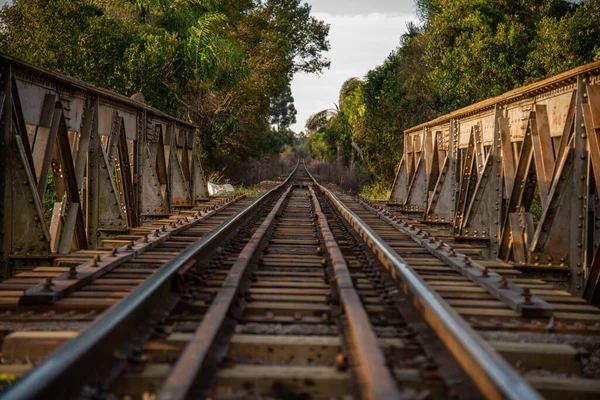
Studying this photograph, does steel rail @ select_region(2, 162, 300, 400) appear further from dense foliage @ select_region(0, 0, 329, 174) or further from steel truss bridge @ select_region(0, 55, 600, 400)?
dense foliage @ select_region(0, 0, 329, 174)

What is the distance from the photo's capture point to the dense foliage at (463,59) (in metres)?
15.8

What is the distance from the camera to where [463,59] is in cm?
1900

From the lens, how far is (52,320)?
3637 millimetres

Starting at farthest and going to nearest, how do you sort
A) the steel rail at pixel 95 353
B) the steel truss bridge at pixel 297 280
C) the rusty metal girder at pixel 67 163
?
the rusty metal girder at pixel 67 163 < the steel truss bridge at pixel 297 280 < the steel rail at pixel 95 353

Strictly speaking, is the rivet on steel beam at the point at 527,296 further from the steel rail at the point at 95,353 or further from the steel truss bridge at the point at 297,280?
the steel rail at the point at 95,353

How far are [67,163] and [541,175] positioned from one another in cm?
552

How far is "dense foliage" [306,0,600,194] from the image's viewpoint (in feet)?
51.8

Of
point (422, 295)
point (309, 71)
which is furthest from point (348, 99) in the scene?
point (422, 295)

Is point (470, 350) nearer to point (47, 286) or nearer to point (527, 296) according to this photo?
point (527, 296)

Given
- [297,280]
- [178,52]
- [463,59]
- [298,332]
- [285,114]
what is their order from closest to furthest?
[298,332]
[297,280]
[463,59]
[178,52]
[285,114]

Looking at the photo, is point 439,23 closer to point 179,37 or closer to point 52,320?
point 179,37

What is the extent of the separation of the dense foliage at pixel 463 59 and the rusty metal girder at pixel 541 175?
660 centimetres

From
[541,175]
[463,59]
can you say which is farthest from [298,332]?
[463,59]

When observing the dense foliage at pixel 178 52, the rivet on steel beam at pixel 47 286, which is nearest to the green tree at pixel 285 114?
the dense foliage at pixel 178 52
